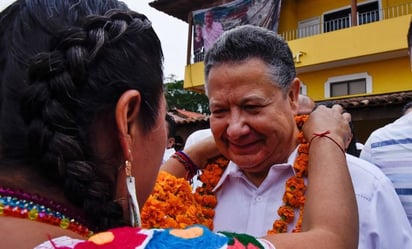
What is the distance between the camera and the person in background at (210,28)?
1422 centimetres

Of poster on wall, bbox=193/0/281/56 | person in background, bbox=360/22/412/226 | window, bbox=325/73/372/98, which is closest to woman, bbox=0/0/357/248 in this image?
person in background, bbox=360/22/412/226

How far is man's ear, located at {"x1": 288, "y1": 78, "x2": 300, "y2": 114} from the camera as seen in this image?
6.42ft

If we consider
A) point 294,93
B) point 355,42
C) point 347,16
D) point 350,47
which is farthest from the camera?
point 347,16

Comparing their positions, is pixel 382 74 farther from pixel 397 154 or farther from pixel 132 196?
pixel 132 196

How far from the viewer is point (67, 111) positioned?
93cm

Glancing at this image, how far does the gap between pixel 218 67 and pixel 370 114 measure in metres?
7.52

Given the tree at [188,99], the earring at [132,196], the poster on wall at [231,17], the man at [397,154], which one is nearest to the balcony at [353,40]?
the poster on wall at [231,17]

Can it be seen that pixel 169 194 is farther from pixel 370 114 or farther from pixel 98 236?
pixel 370 114

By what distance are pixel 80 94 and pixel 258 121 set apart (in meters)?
1.04

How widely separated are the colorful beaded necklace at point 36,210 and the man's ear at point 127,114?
0.18 metres

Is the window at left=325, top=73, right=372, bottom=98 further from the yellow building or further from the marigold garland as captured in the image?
the marigold garland

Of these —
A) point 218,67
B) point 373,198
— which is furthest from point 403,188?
point 218,67

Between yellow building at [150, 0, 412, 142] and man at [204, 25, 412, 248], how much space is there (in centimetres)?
903

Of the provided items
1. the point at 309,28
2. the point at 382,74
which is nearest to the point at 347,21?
the point at 309,28
